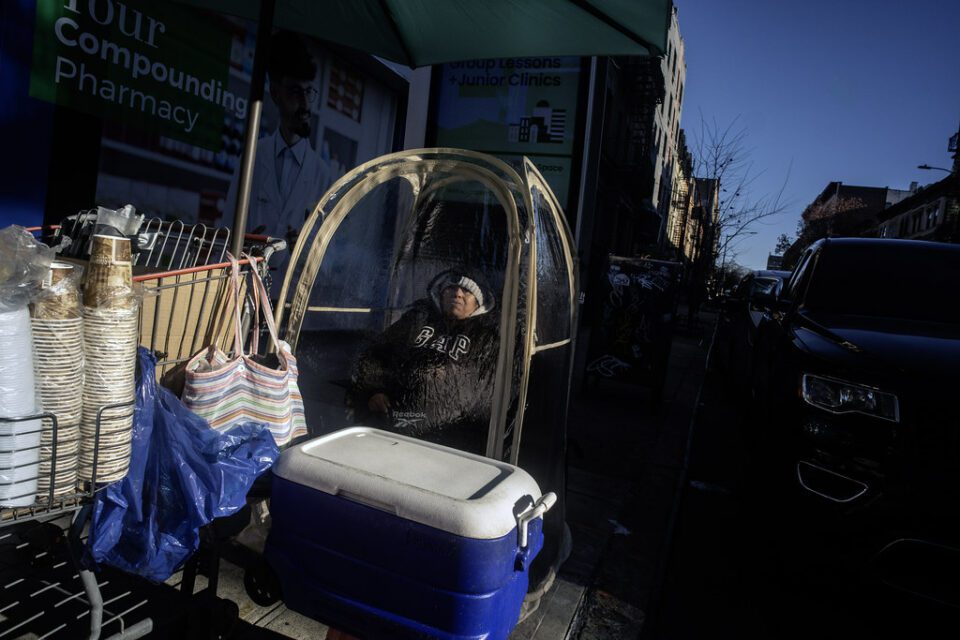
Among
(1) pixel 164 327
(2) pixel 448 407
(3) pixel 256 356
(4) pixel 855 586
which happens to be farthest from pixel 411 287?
(4) pixel 855 586

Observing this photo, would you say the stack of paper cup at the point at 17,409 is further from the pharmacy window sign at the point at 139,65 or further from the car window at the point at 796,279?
the car window at the point at 796,279

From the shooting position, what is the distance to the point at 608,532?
12.6 feet

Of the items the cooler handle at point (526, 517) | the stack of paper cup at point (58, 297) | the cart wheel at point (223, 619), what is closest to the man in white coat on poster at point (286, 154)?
the cart wheel at point (223, 619)

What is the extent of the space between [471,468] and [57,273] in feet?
4.05

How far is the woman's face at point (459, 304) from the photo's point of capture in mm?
3322

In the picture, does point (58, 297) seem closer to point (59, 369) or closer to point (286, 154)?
point (59, 369)

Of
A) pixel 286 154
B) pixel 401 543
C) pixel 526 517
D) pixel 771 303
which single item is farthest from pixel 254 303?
pixel 286 154

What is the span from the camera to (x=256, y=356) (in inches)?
105

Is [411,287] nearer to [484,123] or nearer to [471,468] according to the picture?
[471,468]

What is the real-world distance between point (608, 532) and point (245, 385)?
2434 mm

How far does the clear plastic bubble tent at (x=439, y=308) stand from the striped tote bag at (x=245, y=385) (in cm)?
39

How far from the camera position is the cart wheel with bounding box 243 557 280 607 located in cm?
189

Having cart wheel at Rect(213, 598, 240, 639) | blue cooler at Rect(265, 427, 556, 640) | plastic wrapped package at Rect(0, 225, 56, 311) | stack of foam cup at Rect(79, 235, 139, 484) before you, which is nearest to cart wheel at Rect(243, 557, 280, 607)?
blue cooler at Rect(265, 427, 556, 640)

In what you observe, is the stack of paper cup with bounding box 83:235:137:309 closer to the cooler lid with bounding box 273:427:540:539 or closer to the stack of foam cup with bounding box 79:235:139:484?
the stack of foam cup with bounding box 79:235:139:484
